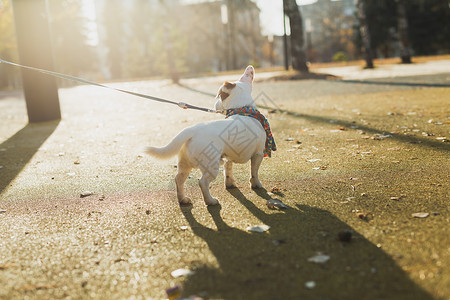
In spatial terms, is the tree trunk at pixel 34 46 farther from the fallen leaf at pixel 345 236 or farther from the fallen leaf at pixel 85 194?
the fallen leaf at pixel 345 236

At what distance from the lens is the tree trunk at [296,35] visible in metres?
17.2

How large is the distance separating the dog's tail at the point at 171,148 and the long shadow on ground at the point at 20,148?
2130mm

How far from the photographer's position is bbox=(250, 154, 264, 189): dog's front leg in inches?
147

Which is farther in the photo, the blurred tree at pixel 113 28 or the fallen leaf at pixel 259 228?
the blurred tree at pixel 113 28

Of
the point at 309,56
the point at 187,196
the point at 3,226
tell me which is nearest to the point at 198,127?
the point at 187,196

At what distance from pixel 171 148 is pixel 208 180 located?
1.34 ft

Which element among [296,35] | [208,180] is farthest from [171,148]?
[296,35]

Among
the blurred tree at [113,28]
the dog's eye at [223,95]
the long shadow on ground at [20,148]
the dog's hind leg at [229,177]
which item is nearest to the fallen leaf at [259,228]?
the dog's hind leg at [229,177]

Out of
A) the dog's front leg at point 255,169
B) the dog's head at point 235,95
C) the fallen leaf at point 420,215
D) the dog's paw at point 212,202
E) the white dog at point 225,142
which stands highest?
the dog's head at point 235,95

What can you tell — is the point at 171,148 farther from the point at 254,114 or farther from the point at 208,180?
the point at 254,114

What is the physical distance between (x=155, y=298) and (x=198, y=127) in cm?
150

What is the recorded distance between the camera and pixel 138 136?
7105mm

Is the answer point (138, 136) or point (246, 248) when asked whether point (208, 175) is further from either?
point (138, 136)

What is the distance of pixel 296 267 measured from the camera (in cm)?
226
